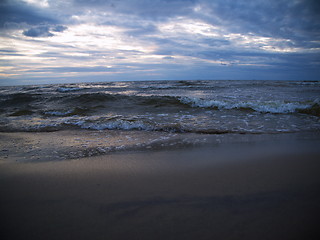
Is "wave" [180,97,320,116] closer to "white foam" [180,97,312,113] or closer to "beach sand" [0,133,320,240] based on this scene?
"white foam" [180,97,312,113]

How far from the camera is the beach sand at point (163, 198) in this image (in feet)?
5.20

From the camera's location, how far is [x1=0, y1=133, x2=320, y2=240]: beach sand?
5.20ft

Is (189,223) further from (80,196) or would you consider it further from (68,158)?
(68,158)

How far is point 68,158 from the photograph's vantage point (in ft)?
10.7

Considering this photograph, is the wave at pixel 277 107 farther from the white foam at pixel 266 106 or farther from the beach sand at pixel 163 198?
the beach sand at pixel 163 198

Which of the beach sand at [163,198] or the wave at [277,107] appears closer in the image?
the beach sand at [163,198]

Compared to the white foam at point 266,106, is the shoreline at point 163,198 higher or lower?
lower

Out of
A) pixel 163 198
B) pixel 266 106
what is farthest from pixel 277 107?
pixel 163 198

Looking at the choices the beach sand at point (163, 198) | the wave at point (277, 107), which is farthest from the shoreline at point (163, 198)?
the wave at point (277, 107)

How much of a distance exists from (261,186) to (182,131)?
9.51 feet

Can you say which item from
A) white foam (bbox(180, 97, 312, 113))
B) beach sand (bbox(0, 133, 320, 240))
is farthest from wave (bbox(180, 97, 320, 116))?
beach sand (bbox(0, 133, 320, 240))

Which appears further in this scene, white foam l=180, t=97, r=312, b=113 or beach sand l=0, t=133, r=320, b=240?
white foam l=180, t=97, r=312, b=113

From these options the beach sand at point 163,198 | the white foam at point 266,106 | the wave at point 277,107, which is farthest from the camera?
the white foam at point 266,106

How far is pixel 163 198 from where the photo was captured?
202cm
